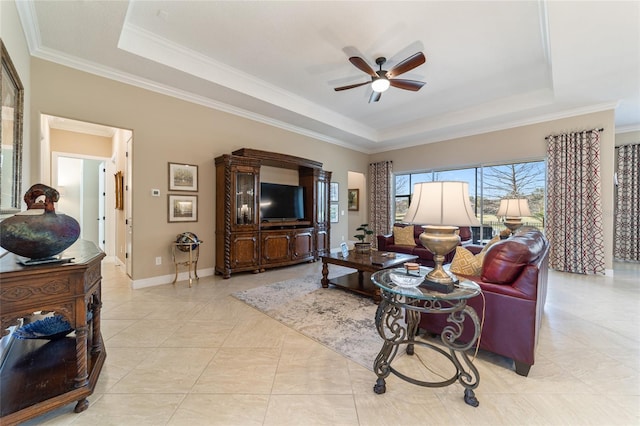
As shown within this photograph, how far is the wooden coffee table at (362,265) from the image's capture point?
127 inches

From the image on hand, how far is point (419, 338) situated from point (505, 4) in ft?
11.0

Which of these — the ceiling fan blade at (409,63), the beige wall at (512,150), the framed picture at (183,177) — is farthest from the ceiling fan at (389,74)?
the beige wall at (512,150)

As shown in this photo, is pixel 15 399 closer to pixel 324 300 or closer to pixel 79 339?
pixel 79 339

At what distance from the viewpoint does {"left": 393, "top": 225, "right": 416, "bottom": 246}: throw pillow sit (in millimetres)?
5174

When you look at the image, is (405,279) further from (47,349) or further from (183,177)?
(183,177)

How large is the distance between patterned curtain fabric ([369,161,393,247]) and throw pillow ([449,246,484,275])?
15.7ft

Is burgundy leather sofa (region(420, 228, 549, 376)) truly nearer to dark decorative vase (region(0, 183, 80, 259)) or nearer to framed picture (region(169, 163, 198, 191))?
dark decorative vase (region(0, 183, 80, 259))

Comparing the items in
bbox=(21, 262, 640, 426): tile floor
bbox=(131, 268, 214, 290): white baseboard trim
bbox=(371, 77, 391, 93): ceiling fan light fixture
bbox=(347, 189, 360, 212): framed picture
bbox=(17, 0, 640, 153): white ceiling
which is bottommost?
bbox=(21, 262, 640, 426): tile floor

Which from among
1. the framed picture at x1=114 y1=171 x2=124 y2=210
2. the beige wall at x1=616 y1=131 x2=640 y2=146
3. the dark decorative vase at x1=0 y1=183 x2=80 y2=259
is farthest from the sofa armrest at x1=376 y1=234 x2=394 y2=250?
the beige wall at x1=616 y1=131 x2=640 y2=146

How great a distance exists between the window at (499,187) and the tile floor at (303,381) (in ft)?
9.96

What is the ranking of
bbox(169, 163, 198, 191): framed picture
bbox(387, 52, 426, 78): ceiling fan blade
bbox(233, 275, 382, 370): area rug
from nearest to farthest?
bbox(233, 275, 382, 370): area rug < bbox(387, 52, 426, 78): ceiling fan blade < bbox(169, 163, 198, 191): framed picture

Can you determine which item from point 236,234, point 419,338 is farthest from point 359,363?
point 236,234

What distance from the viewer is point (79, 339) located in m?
1.46

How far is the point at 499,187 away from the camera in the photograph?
565cm
